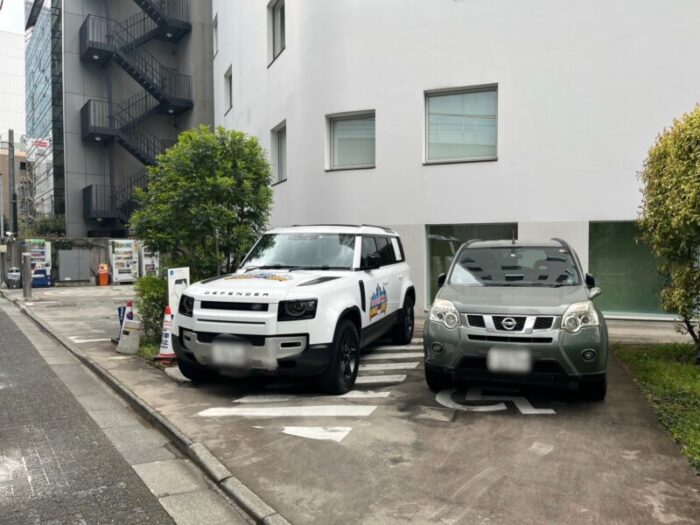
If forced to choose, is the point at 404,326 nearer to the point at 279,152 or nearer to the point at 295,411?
the point at 295,411

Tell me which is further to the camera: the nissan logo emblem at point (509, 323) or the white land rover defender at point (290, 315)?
the white land rover defender at point (290, 315)

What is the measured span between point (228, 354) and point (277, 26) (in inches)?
510

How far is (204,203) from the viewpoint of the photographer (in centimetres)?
926

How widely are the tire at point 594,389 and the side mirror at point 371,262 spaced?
2.94 meters

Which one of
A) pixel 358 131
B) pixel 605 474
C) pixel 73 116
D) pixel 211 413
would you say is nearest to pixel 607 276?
pixel 358 131

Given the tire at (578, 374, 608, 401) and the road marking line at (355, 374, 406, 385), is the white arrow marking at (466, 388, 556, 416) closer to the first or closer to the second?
the tire at (578, 374, 608, 401)

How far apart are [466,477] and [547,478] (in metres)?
0.58

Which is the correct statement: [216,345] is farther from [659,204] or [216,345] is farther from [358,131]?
[358,131]

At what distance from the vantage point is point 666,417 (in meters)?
5.24

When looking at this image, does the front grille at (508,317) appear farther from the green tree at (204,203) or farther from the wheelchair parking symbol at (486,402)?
the green tree at (204,203)

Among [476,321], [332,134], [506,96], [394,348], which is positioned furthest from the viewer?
[332,134]

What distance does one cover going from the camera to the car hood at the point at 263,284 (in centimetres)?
586

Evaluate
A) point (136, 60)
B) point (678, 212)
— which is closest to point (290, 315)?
point (678, 212)

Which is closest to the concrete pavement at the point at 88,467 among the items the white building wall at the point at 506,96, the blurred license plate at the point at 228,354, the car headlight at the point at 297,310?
the blurred license plate at the point at 228,354
